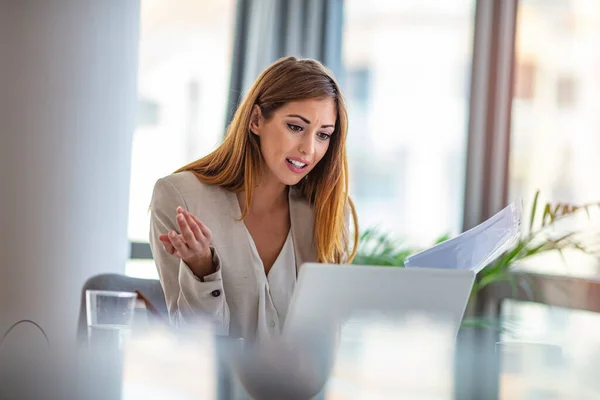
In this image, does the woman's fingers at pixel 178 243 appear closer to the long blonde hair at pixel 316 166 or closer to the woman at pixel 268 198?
the woman at pixel 268 198

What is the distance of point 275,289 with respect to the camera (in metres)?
2.03

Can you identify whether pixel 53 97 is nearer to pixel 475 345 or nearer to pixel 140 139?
pixel 140 139

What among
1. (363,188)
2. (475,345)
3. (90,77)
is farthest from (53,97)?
(475,345)

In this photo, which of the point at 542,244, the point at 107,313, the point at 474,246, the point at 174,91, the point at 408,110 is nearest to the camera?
the point at 107,313

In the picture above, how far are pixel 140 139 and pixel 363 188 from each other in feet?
3.84

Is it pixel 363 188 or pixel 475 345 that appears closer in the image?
pixel 475 345

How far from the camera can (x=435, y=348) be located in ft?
3.02

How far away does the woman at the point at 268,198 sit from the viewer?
1961 millimetres

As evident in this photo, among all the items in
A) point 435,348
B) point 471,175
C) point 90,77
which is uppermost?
point 90,77

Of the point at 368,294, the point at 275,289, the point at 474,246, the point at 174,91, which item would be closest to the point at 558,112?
the point at 174,91

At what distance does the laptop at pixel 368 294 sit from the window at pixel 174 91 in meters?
2.87

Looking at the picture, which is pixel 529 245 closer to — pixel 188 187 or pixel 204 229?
pixel 188 187

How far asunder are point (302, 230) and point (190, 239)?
0.63m

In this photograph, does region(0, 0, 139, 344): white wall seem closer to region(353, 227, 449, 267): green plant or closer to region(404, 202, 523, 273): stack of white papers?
region(353, 227, 449, 267): green plant
